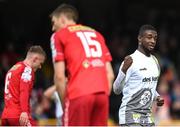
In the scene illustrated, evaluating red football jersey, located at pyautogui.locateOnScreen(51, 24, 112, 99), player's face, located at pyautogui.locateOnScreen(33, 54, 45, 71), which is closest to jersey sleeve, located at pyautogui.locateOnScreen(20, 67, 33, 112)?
player's face, located at pyautogui.locateOnScreen(33, 54, 45, 71)

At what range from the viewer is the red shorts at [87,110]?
7.90m

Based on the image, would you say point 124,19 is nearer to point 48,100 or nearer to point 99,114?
point 48,100

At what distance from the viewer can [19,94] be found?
902 cm

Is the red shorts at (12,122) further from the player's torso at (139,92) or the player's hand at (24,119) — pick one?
the player's torso at (139,92)

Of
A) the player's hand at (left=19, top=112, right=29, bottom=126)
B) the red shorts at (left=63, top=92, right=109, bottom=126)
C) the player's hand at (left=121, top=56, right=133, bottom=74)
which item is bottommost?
the player's hand at (left=19, top=112, right=29, bottom=126)

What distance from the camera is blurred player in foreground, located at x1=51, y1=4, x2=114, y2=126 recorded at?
25.9 ft

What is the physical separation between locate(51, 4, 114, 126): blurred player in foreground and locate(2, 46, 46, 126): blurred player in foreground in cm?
95

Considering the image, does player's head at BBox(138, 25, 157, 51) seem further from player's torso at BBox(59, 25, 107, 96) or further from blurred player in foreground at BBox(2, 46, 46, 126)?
blurred player in foreground at BBox(2, 46, 46, 126)

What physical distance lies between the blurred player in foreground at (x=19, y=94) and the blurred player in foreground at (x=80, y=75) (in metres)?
0.95

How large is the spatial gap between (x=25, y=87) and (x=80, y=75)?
1.19 metres

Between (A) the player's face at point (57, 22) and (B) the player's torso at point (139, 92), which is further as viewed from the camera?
(B) the player's torso at point (139, 92)

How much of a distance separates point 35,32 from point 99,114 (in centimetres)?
1067

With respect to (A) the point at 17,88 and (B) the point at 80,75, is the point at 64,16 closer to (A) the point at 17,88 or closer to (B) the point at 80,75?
(B) the point at 80,75

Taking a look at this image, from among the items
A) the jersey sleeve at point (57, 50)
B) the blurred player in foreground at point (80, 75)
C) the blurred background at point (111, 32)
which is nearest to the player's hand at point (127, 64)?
the blurred player in foreground at point (80, 75)
